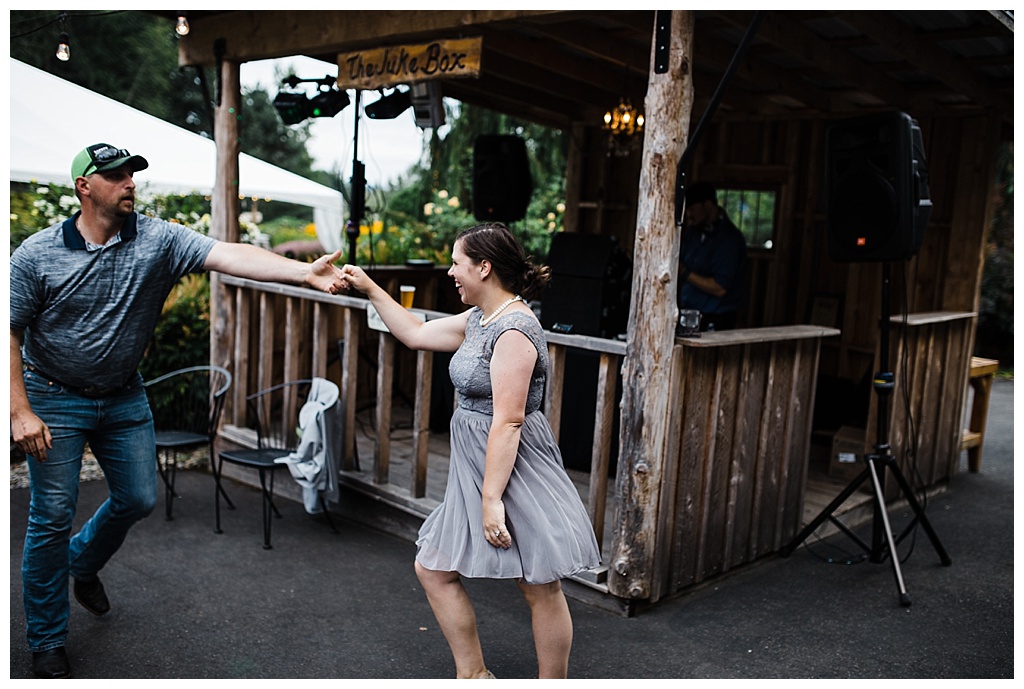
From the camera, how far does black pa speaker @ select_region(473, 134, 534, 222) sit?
336 inches

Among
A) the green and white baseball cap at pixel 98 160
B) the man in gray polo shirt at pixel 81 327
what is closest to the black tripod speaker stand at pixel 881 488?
the man in gray polo shirt at pixel 81 327

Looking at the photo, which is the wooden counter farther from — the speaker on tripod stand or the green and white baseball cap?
the green and white baseball cap

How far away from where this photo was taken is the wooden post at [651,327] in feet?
12.4

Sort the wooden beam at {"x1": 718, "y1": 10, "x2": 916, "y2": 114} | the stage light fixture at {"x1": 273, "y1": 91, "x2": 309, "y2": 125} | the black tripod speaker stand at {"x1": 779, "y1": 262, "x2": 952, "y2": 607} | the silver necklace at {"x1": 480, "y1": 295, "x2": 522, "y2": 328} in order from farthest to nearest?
1. the stage light fixture at {"x1": 273, "y1": 91, "x2": 309, "y2": 125}
2. the wooden beam at {"x1": 718, "y1": 10, "x2": 916, "y2": 114}
3. the black tripod speaker stand at {"x1": 779, "y1": 262, "x2": 952, "y2": 607}
4. the silver necklace at {"x1": 480, "y1": 295, "x2": 522, "y2": 328}

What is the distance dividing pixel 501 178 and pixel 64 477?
587 centimetres

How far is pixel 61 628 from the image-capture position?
3.27 m

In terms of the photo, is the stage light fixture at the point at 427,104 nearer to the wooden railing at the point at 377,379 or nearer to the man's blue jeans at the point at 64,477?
the wooden railing at the point at 377,379

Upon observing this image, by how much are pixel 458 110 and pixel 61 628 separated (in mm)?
9718

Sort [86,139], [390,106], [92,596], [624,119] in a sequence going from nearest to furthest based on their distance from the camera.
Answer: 1. [92,596]
2. [390,106]
3. [624,119]
4. [86,139]

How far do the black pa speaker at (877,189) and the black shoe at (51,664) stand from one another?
371cm

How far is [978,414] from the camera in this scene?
7.20 metres

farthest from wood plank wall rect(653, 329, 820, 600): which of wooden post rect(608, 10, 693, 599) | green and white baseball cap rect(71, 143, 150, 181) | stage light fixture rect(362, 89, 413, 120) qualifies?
stage light fixture rect(362, 89, 413, 120)

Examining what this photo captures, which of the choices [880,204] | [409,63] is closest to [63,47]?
[409,63]

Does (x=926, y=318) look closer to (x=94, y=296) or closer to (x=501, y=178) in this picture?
(x=501, y=178)
